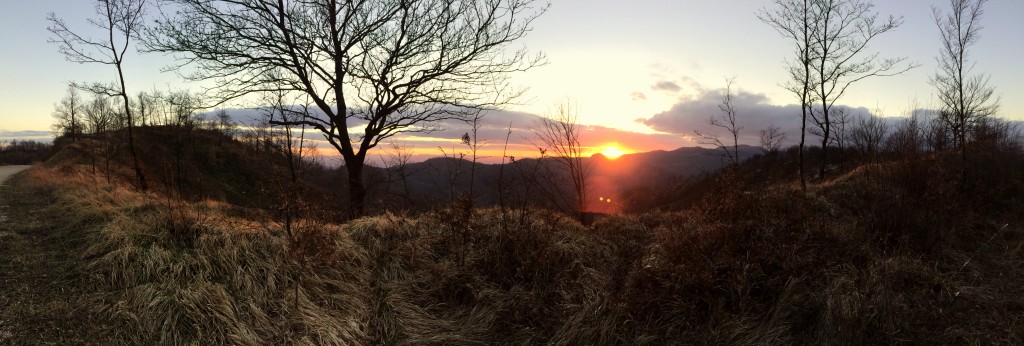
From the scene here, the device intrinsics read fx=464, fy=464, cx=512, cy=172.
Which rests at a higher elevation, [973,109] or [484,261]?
[973,109]

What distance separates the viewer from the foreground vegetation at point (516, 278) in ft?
13.1

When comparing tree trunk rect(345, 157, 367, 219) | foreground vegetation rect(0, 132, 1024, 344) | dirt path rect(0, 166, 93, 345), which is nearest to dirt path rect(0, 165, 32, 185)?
tree trunk rect(345, 157, 367, 219)

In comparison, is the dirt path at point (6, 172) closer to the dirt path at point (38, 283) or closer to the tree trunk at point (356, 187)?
the tree trunk at point (356, 187)

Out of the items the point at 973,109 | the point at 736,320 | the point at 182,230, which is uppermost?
the point at 973,109

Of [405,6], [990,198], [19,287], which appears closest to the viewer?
[19,287]

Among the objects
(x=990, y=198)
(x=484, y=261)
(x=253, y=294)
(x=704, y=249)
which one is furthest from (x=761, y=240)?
(x=990, y=198)

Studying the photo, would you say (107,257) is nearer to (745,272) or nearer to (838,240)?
(745,272)

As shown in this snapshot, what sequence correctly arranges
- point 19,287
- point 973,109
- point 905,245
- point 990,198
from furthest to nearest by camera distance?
point 973,109 → point 990,198 → point 905,245 → point 19,287

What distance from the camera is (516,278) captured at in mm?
5414

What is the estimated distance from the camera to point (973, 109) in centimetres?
2550

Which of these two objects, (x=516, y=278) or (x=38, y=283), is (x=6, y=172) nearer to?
(x=38, y=283)

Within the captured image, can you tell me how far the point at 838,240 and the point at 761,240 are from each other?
1064 mm

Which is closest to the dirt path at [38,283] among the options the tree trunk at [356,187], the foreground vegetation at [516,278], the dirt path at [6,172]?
the foreground vegetation at [516,278]

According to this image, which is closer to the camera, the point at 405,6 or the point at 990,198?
the point at 990,198
